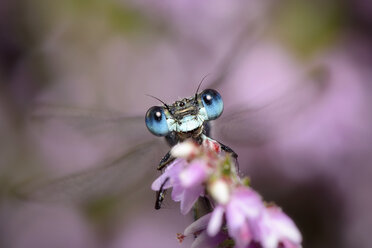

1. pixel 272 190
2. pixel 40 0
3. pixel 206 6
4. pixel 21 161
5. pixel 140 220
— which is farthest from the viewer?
pixel 40 0

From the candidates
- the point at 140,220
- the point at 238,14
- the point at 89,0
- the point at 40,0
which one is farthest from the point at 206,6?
the point at 140,220

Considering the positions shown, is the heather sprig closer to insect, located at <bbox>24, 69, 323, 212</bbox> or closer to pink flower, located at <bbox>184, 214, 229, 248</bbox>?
pink flower, located at <bbox>184, 214, 229, 248</bbox>

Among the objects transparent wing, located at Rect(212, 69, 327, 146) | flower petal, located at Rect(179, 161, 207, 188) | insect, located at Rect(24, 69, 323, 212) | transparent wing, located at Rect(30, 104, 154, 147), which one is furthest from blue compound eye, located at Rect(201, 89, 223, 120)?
flower petal, located at Rect(179, 161, 207, 188)

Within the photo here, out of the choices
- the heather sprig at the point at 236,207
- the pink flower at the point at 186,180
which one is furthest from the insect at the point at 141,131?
the heather sprig at the point at 236,207

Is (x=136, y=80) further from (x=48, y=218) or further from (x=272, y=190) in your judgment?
(x=272, y=190)

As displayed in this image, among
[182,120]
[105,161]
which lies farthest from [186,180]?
[105,161]

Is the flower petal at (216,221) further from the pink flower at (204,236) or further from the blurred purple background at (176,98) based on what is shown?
the blurred purple background at (176,98)
